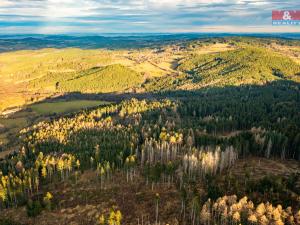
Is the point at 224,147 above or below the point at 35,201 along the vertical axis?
above

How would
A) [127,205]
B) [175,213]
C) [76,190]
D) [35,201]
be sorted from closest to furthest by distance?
[175,213] → [127,205] → [35,201] → [76,190]

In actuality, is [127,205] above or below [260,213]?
below

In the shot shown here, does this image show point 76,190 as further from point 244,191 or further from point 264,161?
point 264,161

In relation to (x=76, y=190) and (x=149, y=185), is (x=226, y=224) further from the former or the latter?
(x=76, y=190)

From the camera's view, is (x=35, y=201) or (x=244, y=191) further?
(x=35, y=201)

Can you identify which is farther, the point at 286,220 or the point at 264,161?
the point at 264,161

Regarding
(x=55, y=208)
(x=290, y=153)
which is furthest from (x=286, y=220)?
(x=55, y=208)

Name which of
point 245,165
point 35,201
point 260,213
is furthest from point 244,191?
point 35,201

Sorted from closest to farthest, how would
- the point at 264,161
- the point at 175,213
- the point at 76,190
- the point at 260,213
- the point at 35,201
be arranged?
the point at 260,213 → the point at 175,213 → the point at 35,201 → the point at 76,190 → the point at 264,161

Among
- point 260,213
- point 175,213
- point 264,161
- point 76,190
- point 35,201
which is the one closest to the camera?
point 260,213
